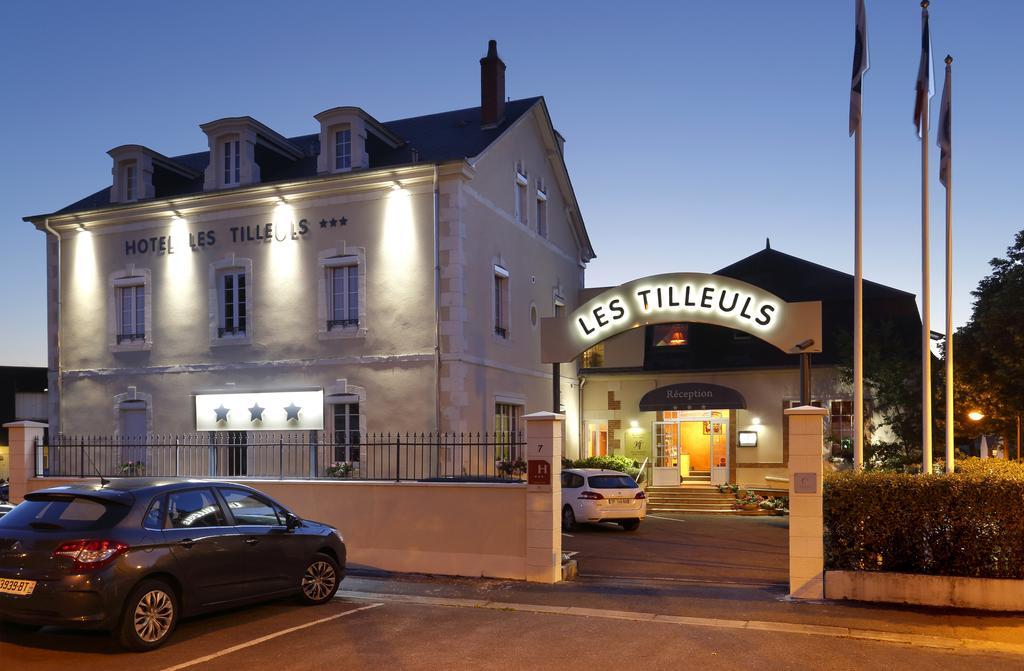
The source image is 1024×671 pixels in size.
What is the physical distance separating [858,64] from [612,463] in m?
14.4

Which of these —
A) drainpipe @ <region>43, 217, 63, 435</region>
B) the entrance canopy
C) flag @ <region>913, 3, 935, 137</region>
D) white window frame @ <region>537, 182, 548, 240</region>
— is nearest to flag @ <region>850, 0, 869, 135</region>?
flag @ <region>913, 3, 935, 137</region>

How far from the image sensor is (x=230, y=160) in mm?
22422

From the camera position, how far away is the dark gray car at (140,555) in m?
7.77

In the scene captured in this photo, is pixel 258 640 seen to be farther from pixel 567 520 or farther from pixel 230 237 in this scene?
pixel 230 237

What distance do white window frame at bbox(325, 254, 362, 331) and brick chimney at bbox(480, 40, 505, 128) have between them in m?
5.36

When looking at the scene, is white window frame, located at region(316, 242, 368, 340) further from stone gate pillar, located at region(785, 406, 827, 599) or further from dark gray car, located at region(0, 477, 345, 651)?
stone gate pillar, located at region(785, 406, 827, 599)

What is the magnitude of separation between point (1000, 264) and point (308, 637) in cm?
2072

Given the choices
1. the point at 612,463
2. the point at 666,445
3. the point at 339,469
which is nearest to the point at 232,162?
the point at 339,469

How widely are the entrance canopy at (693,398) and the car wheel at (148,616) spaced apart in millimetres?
20213

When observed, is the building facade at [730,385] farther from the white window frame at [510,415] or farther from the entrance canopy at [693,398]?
the white window frame at [510,415]

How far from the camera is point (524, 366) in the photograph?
78.0 ft

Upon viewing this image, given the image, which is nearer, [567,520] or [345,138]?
[567,520]

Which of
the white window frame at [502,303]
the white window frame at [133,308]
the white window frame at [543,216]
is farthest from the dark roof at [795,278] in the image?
the white window frame at [133,308]

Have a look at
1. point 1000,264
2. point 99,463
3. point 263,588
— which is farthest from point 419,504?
point 1000,264
